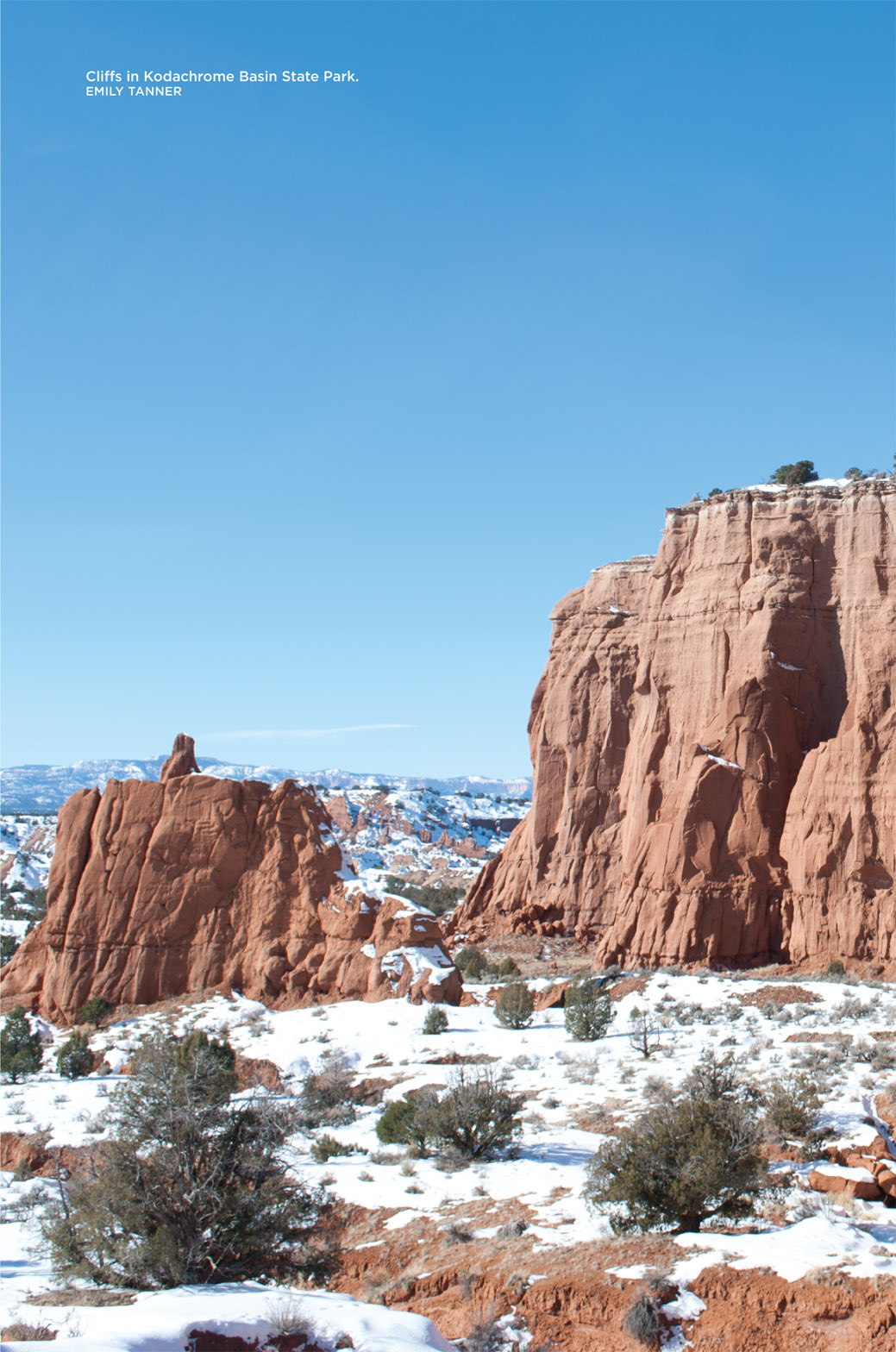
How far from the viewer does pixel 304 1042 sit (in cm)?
2625

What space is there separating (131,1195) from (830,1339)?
25.8ft

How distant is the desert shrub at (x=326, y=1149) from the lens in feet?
59.8

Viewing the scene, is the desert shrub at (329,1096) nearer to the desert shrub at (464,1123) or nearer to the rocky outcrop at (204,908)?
the desert shrub at (464,1123)

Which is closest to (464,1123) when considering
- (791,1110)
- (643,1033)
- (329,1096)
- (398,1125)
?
(398,1125)

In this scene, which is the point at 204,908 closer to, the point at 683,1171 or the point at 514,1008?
the point at 514,1008

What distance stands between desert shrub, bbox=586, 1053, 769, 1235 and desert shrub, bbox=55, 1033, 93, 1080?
55.4 ft

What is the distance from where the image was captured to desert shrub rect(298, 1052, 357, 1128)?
20766 millimetres

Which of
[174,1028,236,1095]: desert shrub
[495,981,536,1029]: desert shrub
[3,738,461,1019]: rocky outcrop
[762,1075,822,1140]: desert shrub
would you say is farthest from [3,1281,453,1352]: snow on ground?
[3,738,461,1019]: rocky outcrop

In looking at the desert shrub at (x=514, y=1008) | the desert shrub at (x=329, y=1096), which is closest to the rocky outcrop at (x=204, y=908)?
the desert shrub at (x=514, y=1008)

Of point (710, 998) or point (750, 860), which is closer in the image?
point (710, 998)

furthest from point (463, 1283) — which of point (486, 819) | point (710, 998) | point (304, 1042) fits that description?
point (486, 819)

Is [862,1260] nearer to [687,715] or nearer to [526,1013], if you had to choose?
[526,1013]

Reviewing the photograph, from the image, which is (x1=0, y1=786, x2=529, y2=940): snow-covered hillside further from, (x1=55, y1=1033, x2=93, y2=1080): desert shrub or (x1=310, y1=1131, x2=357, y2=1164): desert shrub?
(x1=310, y1=1131, x2=357, y2=1164): desert shrub

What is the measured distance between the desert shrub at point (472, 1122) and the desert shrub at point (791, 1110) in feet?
14.4
